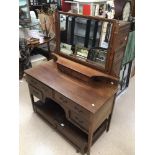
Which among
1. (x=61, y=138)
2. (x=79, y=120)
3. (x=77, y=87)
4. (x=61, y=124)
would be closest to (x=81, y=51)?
(x=77, y=87)

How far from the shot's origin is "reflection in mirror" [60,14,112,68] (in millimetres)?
1384

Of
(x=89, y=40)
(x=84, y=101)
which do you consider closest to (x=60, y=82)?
(x=84, y=101)

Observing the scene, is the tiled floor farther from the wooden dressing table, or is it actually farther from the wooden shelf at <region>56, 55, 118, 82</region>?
the wooden shelf at <region>56, 55, 118, 82</region>

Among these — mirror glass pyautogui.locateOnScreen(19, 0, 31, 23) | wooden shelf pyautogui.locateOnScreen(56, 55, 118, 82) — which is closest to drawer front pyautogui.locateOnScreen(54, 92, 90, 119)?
wooden shelf pyautogui.locateOnScreen(56, 55, 118, 82)

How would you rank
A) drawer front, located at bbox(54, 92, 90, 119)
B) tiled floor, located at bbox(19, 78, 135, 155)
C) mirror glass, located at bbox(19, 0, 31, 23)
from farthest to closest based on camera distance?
mirror glass, located at bbox(19, 0, 31, 23), tiled floor, located at bbox(19, 78, 135, 155), drawer front, located at bbox(54, 92, 90, 119)

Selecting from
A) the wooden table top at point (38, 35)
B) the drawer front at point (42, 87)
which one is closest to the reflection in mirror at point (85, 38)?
the drawer front at point (42, 87)

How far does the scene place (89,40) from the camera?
59.1 inches

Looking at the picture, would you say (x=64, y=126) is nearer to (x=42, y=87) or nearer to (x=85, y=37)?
(x=42, y=87)

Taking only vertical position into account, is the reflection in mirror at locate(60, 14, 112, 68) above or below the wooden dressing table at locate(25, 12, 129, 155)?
above

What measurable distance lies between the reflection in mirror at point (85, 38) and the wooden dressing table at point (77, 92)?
0.06m

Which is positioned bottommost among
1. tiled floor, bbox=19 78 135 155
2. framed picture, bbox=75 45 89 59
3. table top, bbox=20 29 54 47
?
tiled floor, bbox=19 78 135 155
